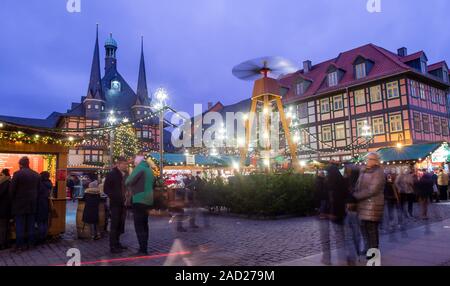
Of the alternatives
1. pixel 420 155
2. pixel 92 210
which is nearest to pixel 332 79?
pixel 420 155

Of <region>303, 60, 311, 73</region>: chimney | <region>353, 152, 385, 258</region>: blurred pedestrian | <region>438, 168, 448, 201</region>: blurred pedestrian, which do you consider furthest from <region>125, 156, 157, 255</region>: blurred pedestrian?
<region>303, 60, 311, 73</region>: chimney

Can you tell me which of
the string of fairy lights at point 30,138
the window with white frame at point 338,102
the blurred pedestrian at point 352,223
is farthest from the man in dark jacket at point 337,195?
the window with white frame at point 338,102

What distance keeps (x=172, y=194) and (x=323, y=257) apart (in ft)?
30.1

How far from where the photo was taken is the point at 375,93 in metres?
31.7

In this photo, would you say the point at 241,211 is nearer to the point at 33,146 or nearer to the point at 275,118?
the point at 33,146

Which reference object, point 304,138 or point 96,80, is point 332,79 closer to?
point 304,138

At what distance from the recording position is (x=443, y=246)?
276 inches

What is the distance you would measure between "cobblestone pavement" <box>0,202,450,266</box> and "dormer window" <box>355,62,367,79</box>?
81.2 ft

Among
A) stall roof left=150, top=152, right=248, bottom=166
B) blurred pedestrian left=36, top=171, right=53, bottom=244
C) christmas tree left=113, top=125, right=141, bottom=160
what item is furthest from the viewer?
christmas tree left=113, top=125, right=141, bottom=160

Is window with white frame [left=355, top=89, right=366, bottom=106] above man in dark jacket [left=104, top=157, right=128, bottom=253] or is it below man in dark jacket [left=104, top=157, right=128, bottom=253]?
above

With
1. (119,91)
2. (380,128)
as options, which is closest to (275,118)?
(380,128)

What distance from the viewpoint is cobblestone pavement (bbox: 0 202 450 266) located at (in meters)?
6.32

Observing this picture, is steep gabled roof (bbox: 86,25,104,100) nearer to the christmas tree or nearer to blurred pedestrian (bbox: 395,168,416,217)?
the christmas tree

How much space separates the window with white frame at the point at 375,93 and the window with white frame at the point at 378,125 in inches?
70.0
